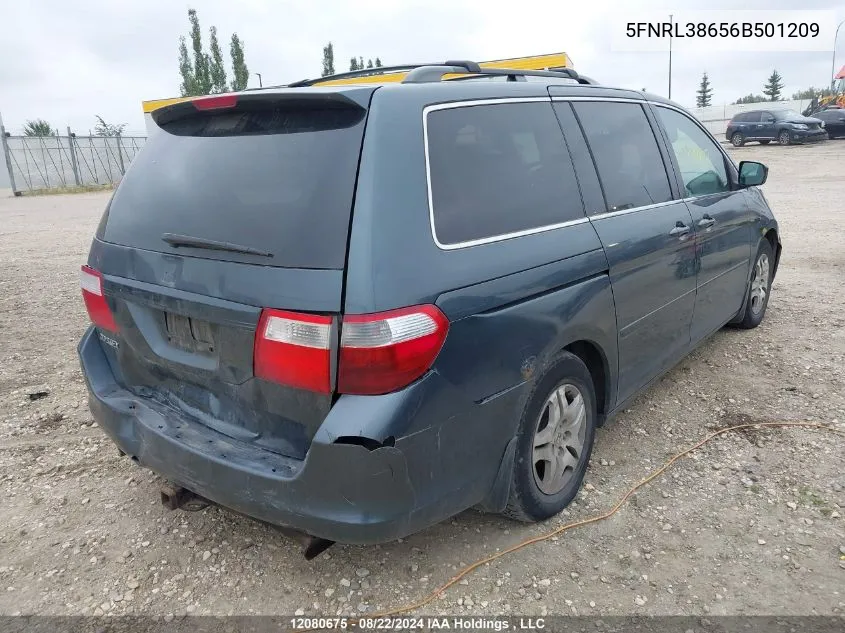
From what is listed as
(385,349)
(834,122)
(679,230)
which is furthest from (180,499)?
(834,122)

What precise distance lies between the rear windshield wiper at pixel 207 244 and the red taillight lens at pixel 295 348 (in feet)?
0.74

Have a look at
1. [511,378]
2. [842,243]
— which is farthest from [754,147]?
[511,378]

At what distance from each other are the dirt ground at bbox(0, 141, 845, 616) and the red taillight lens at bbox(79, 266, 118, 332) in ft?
2.92

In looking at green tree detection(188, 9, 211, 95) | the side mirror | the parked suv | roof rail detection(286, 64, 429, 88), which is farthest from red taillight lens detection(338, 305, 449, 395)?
green tree detection(188, 9, 211, 95)

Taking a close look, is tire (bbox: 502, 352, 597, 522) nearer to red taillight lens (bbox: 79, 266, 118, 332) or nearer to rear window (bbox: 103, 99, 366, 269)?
rear window (bbox: 103, 99, 366, 269)

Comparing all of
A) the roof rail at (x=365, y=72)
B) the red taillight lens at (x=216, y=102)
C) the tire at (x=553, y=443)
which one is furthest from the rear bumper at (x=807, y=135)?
the red taillight lens at (x=216, y=102)

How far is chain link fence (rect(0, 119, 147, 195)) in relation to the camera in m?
30.8

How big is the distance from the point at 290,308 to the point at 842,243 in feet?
29.6

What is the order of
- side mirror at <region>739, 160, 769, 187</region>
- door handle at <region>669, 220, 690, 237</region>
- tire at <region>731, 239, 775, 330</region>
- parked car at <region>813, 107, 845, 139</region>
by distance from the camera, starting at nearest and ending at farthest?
door handle at <region>669, 220, 690, 237</region>, side mirror at <region>739, 160, 769, 187</region>, tire at <region>731, 239, 775, 330</region>, parked car at <region>813, 107, 845, 139</region>

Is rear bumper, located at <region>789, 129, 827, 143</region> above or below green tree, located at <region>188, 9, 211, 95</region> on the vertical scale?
below

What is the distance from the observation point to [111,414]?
8.68ft

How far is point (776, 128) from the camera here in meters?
28.3

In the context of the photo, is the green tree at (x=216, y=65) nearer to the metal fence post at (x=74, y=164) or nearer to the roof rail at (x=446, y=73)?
the metal fence post at (x=74, y=164)

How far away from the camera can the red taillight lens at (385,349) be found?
6.42 feet
